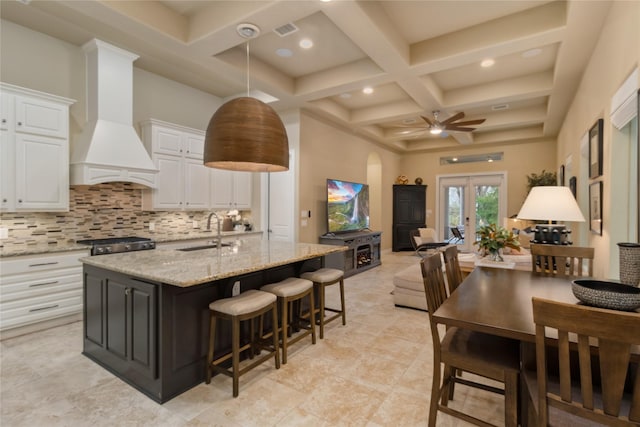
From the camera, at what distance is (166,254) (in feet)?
9.57

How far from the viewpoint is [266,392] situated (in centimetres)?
226

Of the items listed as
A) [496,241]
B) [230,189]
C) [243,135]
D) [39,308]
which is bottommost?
[39,308]

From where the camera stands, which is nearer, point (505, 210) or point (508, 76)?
point (508, 76)

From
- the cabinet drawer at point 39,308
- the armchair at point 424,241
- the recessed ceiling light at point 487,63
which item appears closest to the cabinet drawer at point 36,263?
the cabinet drawer at point 39,308

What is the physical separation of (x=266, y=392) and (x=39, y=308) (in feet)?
9.09

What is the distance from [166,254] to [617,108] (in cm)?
394

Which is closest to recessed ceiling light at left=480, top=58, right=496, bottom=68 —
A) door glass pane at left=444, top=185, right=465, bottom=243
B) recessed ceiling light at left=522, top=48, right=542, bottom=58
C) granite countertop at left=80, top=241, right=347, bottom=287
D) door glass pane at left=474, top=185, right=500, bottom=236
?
recessed ceiling light at left=522, top=48, right=542, bottom=58

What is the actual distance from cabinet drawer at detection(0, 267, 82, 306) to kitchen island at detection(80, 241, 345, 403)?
1.01m

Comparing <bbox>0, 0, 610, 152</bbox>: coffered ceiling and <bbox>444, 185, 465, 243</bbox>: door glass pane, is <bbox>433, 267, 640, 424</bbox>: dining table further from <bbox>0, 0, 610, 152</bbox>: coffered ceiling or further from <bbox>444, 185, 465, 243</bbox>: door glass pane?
<bbox>444, 185, 465, 243</bbox>: door glass pane

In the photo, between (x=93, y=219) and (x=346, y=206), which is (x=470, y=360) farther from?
(x=346, y=206)

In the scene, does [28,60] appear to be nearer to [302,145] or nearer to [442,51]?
[302,145]

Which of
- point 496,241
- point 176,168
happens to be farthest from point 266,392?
point 176,168

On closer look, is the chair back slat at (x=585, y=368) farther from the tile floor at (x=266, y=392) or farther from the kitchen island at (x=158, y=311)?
the kitchen island at (x=158, y=311)

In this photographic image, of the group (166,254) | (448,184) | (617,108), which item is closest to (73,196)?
(166,254)
